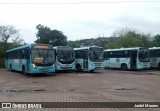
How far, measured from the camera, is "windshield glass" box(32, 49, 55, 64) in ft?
79.3

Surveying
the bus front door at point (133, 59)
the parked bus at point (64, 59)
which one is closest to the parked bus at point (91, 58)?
the parked bus at point (64, 59)

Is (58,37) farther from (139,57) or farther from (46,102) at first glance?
(46,102)

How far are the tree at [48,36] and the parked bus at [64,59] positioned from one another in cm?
3694

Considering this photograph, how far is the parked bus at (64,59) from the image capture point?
28.6 meters

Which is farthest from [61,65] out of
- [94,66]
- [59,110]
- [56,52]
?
[59,110]

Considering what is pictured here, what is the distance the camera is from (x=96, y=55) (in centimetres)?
2944

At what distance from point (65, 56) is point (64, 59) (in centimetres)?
36

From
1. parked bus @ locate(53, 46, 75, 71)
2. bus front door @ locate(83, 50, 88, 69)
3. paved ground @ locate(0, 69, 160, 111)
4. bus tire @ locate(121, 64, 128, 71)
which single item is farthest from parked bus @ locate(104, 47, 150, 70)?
paved ground @ locate(0, 69, 160, 111)

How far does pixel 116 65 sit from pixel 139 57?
4539 millimetres

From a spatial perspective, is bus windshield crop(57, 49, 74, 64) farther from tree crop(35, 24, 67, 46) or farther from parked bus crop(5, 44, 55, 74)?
tree crop(35, 24, 67, 46)

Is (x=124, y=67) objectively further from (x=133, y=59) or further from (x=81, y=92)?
(x=81, y=92)

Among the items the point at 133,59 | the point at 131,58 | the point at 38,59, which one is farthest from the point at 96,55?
the point at 38,59

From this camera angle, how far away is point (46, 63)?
24.5 m

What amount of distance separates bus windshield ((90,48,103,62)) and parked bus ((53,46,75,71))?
2218mm
